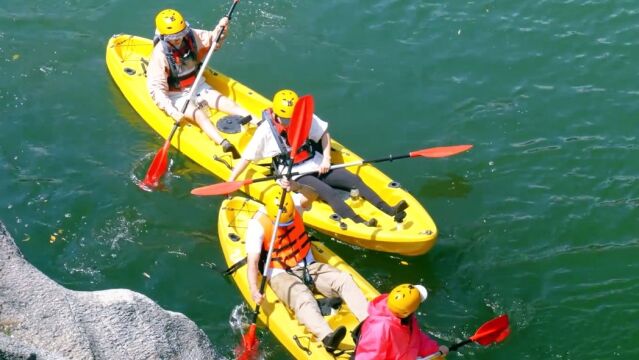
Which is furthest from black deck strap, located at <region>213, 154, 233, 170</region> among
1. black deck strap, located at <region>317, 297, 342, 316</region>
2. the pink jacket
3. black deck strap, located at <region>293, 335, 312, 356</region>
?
the pink jacket

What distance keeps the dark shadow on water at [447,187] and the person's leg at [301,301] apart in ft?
8.88

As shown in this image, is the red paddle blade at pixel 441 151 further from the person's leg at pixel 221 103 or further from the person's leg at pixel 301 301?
the person's leg at pixel 221 103

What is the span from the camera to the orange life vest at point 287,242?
29.3 ft

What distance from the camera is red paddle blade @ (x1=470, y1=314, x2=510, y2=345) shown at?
850 cm

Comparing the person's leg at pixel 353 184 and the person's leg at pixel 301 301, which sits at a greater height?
the person's leg at pixel 353 184

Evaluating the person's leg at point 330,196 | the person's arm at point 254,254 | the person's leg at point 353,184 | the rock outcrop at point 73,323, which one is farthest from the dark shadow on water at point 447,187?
the rock outcrop at point 73,323

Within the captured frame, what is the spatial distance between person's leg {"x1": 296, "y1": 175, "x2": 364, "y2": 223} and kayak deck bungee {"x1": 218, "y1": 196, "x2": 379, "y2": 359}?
1.88ft

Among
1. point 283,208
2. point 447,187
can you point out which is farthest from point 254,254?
point 447,187

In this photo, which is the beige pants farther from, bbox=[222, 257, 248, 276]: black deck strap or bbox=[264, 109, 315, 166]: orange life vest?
bbox=[264, 109, 315, 166]: orange life vest

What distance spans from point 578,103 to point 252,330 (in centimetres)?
584

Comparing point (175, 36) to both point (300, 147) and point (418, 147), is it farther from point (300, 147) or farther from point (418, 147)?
point (418, 147)

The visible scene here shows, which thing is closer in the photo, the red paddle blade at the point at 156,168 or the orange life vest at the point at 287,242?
the orange life vest at the point at 287,242

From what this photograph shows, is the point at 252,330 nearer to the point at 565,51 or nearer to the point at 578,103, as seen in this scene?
the point at 578,103

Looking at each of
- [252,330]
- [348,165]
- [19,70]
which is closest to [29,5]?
[19,70]
